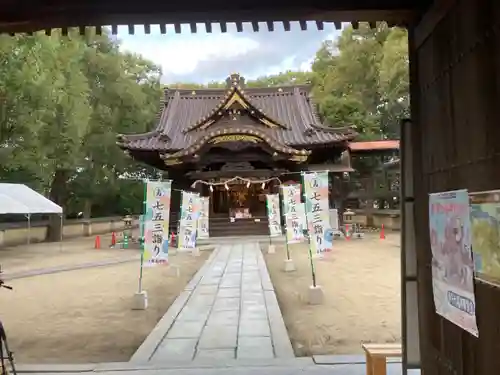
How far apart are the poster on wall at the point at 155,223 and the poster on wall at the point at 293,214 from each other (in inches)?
149

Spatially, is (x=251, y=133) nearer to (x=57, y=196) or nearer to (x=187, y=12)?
(x=57, y=196)

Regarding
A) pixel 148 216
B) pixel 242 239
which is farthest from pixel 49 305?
pixel 242 239

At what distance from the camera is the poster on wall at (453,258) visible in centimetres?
286

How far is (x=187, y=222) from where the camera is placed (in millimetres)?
13820

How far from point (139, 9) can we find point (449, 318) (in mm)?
3268

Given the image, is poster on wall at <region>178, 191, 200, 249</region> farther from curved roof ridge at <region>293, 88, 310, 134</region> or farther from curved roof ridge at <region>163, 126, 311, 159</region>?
curved roof ridge at <region>293, 88, 310, 134</region>

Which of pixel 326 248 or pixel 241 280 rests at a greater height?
pixel 326 248

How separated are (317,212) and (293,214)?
3315 mm

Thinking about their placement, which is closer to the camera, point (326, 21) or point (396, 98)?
point (326, 21)

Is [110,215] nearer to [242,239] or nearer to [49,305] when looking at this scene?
[242,239]

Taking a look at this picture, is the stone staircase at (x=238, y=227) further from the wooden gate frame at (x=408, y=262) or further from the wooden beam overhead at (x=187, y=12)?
the wooden beam overhead at (x=187, y=12)

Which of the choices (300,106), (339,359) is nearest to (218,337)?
(339,359)

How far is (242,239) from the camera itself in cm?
2200

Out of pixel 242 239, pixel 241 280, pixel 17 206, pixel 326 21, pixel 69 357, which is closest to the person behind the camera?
pixel 326 21
